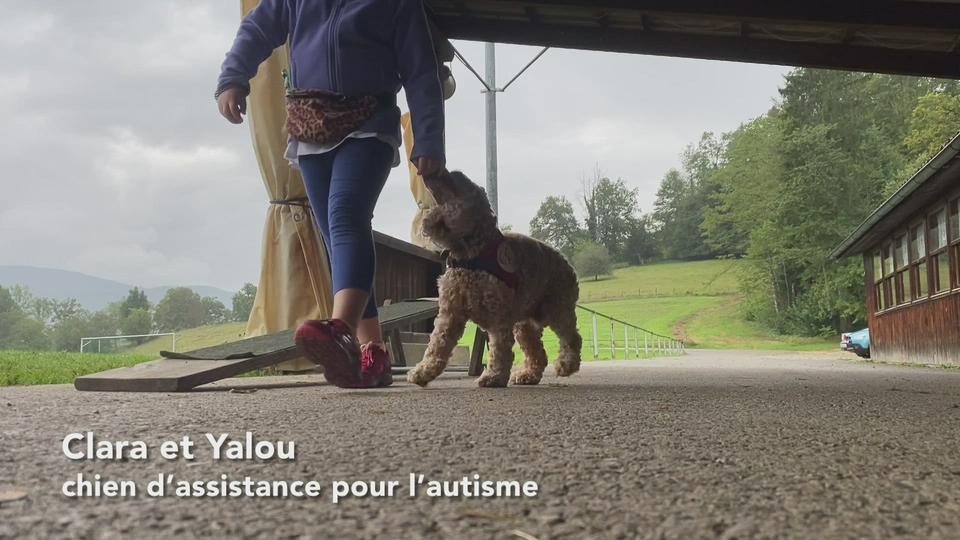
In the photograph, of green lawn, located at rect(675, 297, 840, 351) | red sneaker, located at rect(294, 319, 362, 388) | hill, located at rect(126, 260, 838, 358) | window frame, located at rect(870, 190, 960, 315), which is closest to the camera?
red sneaker, located at rect(294, 319, 362, 388)

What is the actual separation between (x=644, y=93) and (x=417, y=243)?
54934mm

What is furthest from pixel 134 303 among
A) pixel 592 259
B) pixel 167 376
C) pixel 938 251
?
pixel 592 259

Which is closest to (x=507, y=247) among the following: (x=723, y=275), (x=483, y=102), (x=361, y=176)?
(x=361, y=176)

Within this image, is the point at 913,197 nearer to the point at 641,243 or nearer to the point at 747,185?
the point at 747,185

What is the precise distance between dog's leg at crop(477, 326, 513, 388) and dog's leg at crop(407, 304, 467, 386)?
0.19 m

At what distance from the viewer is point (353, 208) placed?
2.91 meters

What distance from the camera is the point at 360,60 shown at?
2988mm

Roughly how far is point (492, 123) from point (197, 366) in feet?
25.4

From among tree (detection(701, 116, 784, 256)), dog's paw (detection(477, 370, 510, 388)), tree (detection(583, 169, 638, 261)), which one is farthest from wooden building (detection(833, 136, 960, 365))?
tree (detection(701, 116, 784, 256))

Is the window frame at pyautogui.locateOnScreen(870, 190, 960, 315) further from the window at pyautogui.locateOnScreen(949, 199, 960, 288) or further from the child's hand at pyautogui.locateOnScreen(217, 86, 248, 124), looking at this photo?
the child's hand at pyautogui.locateOnScreen(217, 86, 248, 124)

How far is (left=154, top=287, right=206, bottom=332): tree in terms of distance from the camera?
8.56 meters

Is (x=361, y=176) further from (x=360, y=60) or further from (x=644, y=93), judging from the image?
(x=644, y=93)

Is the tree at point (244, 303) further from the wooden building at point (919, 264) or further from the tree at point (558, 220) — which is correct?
the tree at point (558, 220)

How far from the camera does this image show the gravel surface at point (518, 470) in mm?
872
